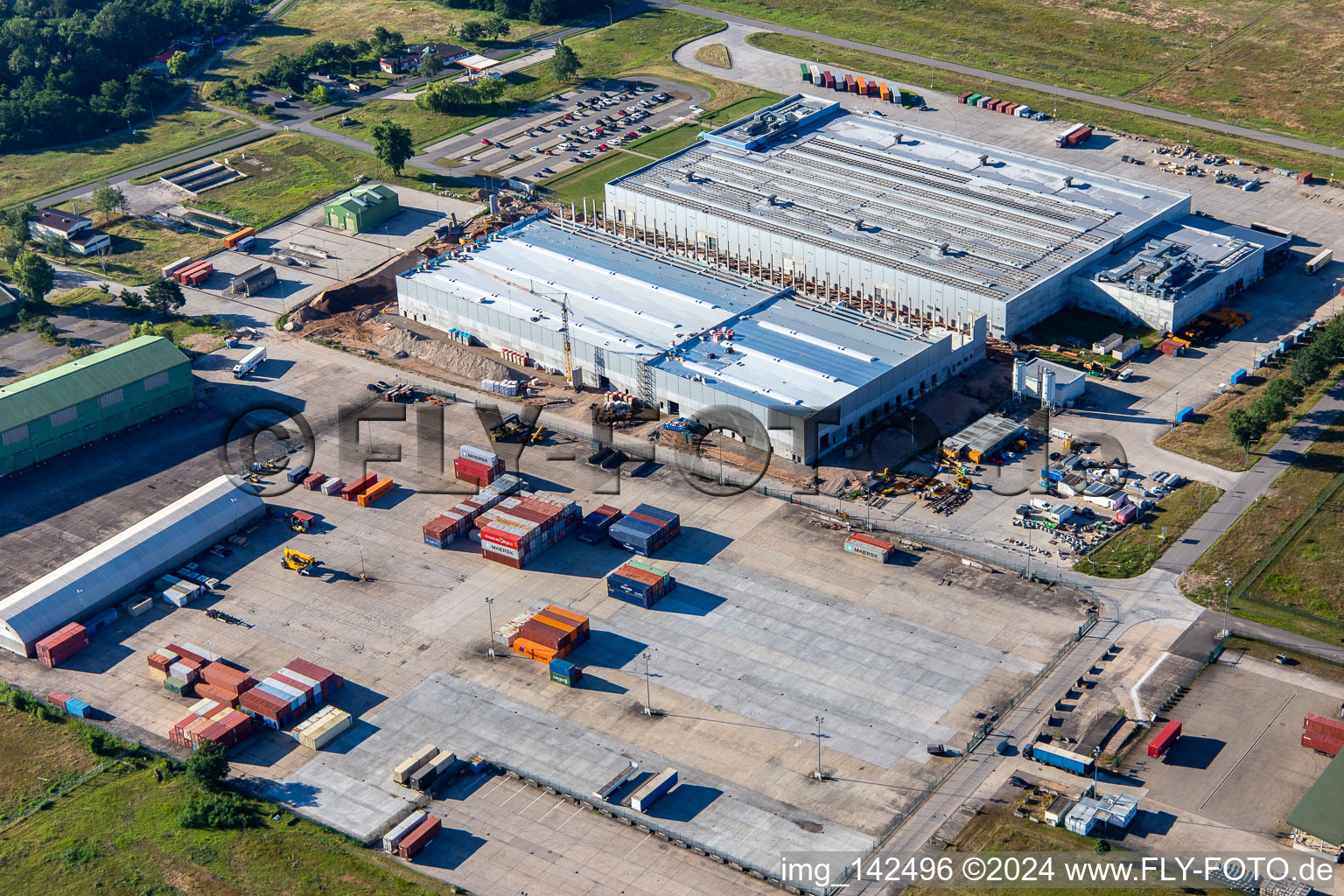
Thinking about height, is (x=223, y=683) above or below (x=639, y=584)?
below

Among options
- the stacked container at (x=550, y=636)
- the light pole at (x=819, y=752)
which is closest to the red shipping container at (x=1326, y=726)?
the light pole at (x=819, y=752)

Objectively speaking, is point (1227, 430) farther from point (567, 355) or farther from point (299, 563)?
point (299, 563)

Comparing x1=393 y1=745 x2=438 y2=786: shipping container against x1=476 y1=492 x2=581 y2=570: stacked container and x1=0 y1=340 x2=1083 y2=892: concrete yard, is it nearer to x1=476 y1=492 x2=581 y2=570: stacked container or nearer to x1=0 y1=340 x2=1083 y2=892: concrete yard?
x1=0 y1=340 x2=1083 y2=892: concrete yard

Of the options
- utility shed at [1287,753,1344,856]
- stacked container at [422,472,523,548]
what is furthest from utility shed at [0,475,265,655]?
utility shed at [1287,753,1344,856]

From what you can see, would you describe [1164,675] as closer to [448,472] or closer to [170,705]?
[448,472]

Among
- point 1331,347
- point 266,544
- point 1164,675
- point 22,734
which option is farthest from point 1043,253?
point 22,734

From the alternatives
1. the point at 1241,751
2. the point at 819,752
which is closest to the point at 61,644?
the point at 819,752

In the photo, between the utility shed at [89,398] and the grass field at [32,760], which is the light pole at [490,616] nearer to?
the grass field at [32,760]
